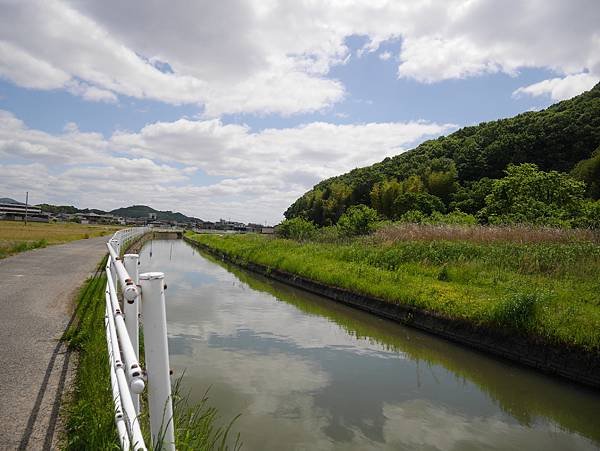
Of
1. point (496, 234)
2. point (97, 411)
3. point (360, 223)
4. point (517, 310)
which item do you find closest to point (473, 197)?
point (360, 223)

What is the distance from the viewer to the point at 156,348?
6.44ft

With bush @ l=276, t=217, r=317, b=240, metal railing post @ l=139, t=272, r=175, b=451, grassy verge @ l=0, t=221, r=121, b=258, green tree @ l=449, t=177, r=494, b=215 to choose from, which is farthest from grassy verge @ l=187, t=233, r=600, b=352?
green tree @ l=449, t=177, r=494, b=215

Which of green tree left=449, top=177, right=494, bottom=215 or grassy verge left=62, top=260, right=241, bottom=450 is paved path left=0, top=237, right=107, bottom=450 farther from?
green tree left=449, top=177, right=494, bottom=215

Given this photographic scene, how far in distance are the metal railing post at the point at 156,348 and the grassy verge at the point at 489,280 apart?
6890mm

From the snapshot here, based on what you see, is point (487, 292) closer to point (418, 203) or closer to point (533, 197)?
point (533, 197)

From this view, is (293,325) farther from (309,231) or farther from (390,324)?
(309,231)

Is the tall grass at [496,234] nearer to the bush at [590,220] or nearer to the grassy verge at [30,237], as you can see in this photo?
the bush at [590,220]

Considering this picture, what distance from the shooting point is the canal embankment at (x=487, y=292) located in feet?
23.6

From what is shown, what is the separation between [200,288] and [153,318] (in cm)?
1423

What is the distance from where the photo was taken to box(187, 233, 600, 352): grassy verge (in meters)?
7.65

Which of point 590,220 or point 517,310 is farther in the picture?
point 590,220

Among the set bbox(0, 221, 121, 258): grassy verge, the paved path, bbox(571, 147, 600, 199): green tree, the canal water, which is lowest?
the canal water

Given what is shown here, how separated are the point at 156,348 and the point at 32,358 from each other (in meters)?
3.56

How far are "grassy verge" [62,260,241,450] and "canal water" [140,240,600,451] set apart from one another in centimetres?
81
